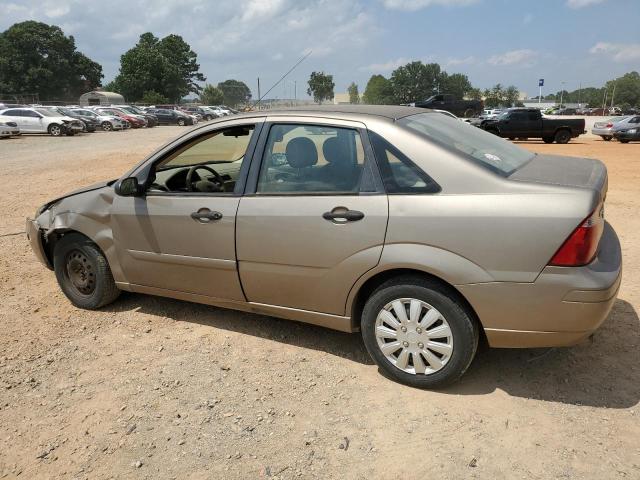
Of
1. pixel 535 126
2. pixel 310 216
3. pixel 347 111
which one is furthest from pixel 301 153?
pixel 535 126

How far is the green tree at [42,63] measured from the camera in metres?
83.1

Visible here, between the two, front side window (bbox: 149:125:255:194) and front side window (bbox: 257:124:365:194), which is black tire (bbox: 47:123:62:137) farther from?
front side window (bbox: 257:124:365:194)

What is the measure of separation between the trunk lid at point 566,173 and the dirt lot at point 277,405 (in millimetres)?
1216

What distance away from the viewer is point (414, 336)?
305 centimetres

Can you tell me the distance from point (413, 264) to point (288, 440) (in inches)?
46.5

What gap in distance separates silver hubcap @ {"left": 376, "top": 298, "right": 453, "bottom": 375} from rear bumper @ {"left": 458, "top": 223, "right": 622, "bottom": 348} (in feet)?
0.82

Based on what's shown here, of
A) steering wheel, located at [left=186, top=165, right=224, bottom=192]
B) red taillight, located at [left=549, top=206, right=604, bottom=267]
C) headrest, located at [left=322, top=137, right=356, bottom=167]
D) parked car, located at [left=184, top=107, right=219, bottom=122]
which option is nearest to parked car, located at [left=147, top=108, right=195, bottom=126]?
parked car, located at [left=184, top=107, right=219, bottom=122]

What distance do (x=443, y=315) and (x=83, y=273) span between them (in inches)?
124

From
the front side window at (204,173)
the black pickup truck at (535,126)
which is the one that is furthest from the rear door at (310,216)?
the black pickup truck at (535,126)

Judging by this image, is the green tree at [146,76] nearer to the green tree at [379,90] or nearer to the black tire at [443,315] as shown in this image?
the green tree at [379,90]

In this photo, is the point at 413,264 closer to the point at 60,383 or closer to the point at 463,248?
the point at 463,248

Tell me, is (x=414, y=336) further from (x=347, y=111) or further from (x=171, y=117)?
(x=171, y=117)

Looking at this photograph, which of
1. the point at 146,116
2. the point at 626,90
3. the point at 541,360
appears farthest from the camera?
the point at 626,90

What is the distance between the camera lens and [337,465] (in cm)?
255
